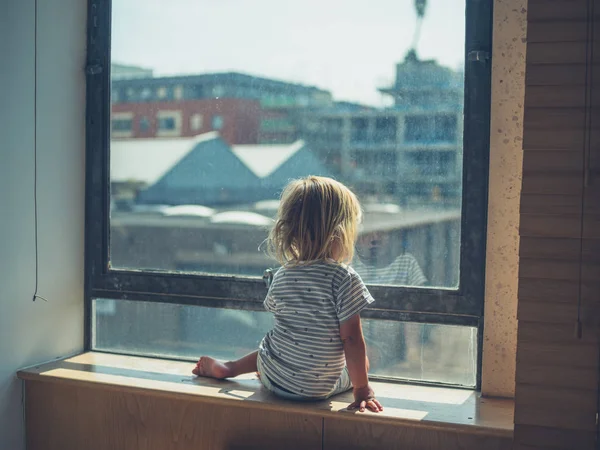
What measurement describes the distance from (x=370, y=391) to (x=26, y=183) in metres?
1.31

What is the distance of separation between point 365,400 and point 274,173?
2.66 ft

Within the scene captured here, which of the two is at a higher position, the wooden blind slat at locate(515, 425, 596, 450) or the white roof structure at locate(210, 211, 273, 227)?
the white roof structure at locate(210, 211, 273, 227)

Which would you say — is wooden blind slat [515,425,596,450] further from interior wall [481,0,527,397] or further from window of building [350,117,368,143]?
window of building [350,117,368,143]

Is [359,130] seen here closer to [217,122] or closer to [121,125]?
[217,122]

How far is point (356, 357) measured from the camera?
2.03 metres

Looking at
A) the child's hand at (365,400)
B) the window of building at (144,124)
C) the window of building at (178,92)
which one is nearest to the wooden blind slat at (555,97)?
the child's hand at (365,400)

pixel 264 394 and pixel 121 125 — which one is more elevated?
pixel 121 125

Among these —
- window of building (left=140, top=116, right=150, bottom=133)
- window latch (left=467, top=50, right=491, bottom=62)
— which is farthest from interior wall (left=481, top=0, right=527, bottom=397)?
window of building (left=140, top=116, right=150, bottom=133)

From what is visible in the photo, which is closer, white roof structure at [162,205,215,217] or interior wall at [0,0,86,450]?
interior wall at [0,0,86,450]

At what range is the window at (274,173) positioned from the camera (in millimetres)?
2191

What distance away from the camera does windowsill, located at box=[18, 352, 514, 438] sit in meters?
1.92

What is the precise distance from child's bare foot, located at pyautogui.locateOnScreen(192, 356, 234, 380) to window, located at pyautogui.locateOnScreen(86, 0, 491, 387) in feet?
0.59

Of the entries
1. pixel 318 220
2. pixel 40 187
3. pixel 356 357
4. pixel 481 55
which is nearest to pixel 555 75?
pixel 481 55

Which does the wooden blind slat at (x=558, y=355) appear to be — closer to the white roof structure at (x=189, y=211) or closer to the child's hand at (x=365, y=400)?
the child's hand at (x=365, y=400)
